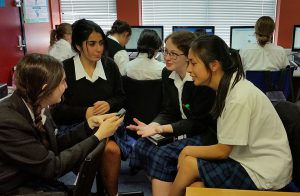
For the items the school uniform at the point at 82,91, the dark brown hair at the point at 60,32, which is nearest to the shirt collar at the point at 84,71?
the school uniform at the point at 82,91

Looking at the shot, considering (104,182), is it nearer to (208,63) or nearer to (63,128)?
(63,128)

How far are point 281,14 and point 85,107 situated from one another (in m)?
3.66

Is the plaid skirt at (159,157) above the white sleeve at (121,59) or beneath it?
beneath

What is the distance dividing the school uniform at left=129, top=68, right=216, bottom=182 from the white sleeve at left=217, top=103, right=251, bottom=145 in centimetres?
42

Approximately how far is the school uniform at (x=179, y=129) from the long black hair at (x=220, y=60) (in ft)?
1.33

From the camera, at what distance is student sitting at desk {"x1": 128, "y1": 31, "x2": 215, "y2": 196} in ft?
6.23

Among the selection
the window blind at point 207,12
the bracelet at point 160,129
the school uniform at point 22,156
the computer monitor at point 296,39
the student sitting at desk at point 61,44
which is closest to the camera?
the school uniform at point 22,156

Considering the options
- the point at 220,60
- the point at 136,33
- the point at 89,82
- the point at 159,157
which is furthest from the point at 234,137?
the point at 136,33

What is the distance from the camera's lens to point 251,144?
1.54 m

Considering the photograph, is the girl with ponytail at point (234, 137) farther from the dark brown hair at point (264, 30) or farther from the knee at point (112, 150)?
the dark brown hair at point (264, 30)

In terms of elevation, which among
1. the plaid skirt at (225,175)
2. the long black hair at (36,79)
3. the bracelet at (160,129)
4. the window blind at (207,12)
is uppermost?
the window blind at (207,12)

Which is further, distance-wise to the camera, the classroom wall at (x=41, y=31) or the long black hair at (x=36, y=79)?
the classroom wall at (x=41, y=31)

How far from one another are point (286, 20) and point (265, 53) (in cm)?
170

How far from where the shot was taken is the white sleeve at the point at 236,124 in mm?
1472
